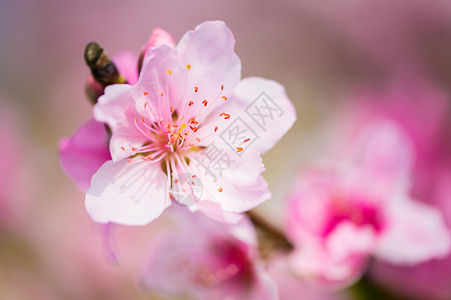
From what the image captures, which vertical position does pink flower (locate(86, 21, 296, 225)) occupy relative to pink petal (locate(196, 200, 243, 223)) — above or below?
above

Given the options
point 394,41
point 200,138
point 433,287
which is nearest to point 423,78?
point 394,41

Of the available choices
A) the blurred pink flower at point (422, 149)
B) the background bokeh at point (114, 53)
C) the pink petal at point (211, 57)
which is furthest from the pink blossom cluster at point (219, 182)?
the background bokeh at point (114, 53)

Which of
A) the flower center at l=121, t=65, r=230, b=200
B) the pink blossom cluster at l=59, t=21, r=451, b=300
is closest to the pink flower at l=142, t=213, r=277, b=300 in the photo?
the pink blossom cluster at l=59, t=21, r=451, b=300

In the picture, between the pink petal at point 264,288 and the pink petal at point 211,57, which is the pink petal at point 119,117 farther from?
the pink petal at point 264,288

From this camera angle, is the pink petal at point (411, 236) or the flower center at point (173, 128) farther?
the pink petal at point (411, 236)

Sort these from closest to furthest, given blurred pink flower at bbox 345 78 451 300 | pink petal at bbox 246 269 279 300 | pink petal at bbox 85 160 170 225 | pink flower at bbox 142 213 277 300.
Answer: pink petal at bbox 85 160 170 225, pink petal at bbox 246 269 279 300, pink flower at bbox 142 213 277 300, blurred pink flower at bbox 345 78 451 300

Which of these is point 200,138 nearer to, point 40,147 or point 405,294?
point 405,294

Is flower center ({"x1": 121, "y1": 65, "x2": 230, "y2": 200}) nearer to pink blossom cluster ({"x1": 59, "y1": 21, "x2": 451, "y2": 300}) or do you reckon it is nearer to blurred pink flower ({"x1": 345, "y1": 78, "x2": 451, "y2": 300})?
pink blossom cluster ({"x1": 59, "y1": 21, "x2": 451, "y2": 300})
